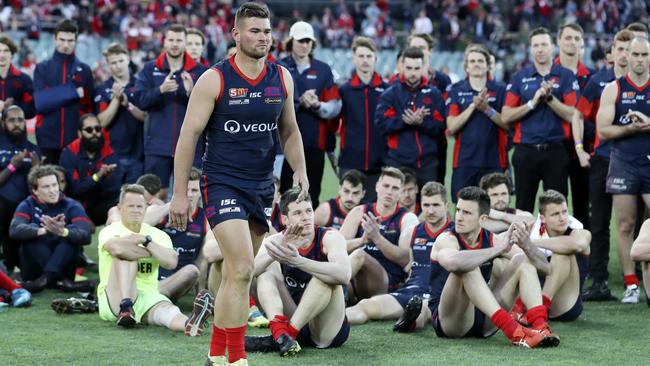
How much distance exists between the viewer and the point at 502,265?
27.0 ft

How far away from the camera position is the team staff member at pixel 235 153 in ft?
21.1

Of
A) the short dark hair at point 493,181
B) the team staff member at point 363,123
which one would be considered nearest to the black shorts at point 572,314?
the short dark hair at point 493,181

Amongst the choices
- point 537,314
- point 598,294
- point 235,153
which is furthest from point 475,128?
point 235,153

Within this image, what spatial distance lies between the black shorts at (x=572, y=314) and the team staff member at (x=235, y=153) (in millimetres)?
3183

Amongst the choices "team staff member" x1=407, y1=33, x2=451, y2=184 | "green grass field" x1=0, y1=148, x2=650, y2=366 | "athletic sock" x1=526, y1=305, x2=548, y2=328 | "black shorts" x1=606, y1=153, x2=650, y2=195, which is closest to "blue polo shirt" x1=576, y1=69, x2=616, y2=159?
"black shorts" x1=606, y1=153, x2=650, y2=195

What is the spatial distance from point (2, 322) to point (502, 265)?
3.95 m

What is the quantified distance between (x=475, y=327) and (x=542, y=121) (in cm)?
337

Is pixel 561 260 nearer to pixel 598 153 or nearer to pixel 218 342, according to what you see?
pixel 598 153

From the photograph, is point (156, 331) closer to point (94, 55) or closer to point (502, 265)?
point (502, 265)

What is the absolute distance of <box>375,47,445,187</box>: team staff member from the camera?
1115 centimetres

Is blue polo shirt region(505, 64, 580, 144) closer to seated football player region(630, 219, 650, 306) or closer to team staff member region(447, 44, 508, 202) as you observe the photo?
team staff member region(447, 44, 508, 202)

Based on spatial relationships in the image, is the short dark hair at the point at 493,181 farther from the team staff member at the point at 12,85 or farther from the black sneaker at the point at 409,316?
the team staff member at the point at 12,85

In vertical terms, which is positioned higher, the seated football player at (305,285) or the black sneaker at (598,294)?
the seated football player at (305,285)

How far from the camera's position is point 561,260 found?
8.58m
